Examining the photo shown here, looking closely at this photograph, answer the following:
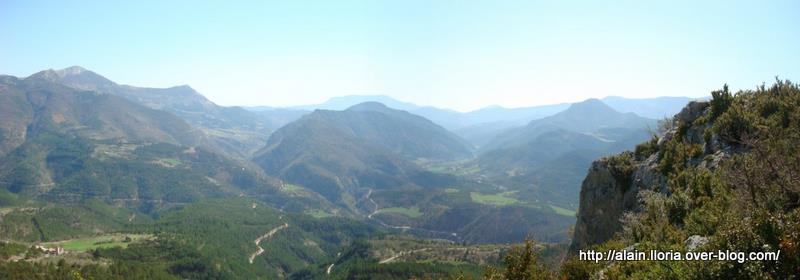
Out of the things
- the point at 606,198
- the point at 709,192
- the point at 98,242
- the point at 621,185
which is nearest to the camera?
the point at 709,192

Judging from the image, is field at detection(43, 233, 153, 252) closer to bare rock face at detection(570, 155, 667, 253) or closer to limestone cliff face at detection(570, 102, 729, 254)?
bare rock face at detection(570, 155, 667, 253)

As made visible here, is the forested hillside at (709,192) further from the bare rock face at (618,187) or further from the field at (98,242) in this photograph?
the field at (98,242)

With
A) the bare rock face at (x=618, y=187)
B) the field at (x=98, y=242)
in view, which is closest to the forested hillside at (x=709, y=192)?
the bare rock face at (x=618, y=187)

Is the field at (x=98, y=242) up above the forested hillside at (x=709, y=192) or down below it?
below

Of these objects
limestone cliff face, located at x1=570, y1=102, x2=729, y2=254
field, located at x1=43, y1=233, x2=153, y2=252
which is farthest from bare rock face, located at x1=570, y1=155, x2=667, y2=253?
field, located at x1=43, y1=233, x2=153, y2=252

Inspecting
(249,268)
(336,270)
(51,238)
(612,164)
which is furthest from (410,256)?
(51,238)

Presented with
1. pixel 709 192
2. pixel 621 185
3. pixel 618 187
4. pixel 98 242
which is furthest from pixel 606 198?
pixel 98 242

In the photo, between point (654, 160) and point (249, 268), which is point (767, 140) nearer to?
point (654, 160)

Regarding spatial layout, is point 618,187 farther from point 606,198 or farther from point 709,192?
point 709,192
